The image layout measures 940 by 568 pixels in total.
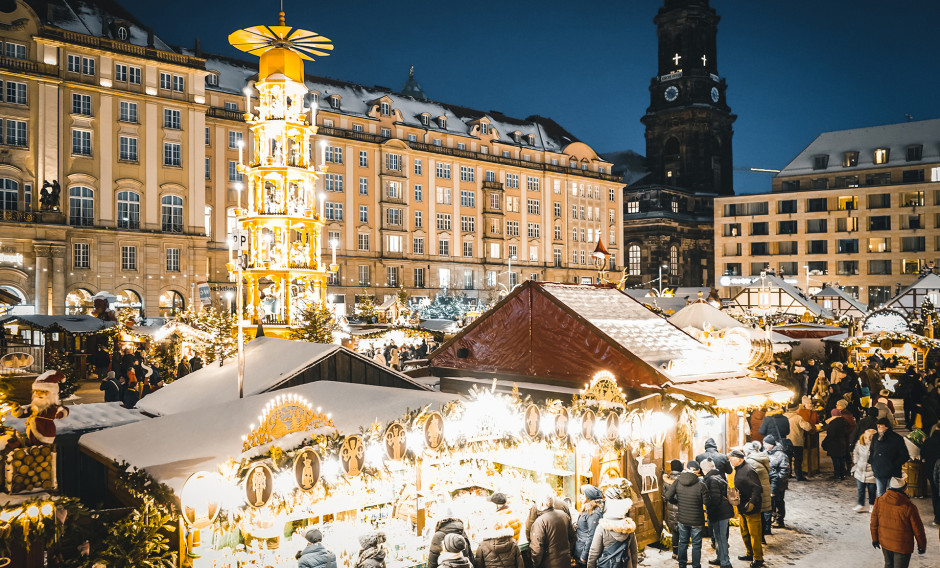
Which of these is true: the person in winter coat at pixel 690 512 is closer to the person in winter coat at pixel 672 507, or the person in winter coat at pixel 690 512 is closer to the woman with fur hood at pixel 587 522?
the person in winter coat at pixel 672 507

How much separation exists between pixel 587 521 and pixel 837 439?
8579 mm

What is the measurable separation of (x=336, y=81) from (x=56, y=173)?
25.5 meters

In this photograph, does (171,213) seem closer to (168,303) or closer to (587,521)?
(168,303)

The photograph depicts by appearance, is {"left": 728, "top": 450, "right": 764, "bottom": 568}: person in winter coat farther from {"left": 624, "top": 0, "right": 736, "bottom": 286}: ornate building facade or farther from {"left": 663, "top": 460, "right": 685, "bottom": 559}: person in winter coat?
{"left": 624, "top": 0, "right": 736, "bottom": 286}: ornate building facade

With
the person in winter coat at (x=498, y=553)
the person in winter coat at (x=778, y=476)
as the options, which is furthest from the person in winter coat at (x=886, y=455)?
the person in winter coat at (x=498, y=553)

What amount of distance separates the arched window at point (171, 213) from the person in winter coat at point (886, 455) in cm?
4431

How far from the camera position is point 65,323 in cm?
2631

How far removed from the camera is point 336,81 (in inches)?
2397

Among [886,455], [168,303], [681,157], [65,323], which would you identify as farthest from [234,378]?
[681,157]

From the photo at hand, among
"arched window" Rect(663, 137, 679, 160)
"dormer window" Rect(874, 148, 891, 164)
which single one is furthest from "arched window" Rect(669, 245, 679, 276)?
"dormer window" Rect(874, 148, 891, 164)

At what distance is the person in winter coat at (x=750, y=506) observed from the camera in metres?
9.30

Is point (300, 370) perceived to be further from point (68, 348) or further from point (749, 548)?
point (68, 348)

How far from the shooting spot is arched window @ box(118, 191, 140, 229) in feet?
146

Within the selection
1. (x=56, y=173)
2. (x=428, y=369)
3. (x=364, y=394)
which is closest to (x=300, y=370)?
(x=364, y=394)
